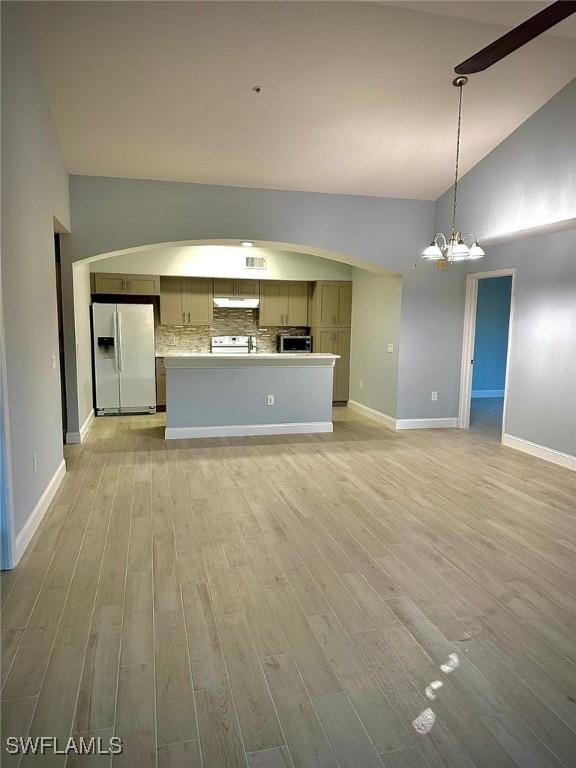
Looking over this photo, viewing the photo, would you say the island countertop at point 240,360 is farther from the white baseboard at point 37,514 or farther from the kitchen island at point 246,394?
the white baseboard at point 37,514

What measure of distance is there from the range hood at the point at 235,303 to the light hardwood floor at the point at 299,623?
4.22m

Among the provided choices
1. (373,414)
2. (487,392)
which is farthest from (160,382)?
(487,392)

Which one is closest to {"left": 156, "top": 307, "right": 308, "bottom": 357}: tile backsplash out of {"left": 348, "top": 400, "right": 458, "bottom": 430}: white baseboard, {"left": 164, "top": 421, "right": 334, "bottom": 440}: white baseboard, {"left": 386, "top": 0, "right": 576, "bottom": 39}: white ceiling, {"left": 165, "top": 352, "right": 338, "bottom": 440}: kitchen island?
{"left": 165, "top": 352, "right": 338, "bottom": 440}: kitchen island

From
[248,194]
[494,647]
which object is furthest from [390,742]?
[248,194]

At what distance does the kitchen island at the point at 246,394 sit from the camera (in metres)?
5.86

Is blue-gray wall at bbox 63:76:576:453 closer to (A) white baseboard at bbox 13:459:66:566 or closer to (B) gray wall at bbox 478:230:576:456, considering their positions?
(B) gray wall at bbox 478:230:576:456

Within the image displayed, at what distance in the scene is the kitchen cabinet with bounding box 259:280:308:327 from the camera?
812 centimetres

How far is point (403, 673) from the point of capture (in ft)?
6.72

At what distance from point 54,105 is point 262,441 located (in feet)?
12.5

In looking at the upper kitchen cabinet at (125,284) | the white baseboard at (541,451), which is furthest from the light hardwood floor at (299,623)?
the upper kitchen cabinet at (125,284)

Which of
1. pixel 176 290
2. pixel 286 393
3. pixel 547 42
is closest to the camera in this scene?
pixel 547 42

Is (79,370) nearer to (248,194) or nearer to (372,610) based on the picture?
(248,194)

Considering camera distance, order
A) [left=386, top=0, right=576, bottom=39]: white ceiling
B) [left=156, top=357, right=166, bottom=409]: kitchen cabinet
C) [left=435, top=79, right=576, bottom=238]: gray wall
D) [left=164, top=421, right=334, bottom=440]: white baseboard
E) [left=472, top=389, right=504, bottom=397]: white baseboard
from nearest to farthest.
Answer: [left=386, top=0, right=576, bottom=39]: white ceiling, [left=435, top=79, right=576, bottom=238]: gray wall, [left=164, top=421, right=334, bottom=440]: white baseboard, [left=156, top=357, right=166, bottom=409]: kitchen cabinet, [left=472, top=389, right=504, bottom=397]: white baseboard

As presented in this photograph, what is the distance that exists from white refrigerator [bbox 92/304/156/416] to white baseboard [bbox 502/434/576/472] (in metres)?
4.99
